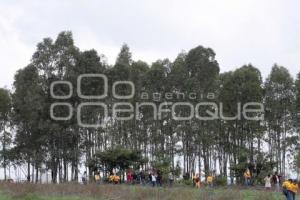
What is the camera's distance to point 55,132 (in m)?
60.4

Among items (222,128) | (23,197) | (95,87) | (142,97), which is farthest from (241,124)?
(23,197)

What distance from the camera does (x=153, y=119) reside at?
64562mm

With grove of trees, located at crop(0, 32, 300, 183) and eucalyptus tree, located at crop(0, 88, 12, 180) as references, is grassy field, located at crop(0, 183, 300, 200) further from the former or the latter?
eucalyptus tree, located at crop(0, 88, 12, 180)

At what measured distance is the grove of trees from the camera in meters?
61.2

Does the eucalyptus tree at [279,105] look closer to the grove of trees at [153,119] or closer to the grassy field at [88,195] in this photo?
the grove of trees at [153,119]

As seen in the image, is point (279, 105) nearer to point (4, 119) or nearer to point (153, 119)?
point (153, 119)

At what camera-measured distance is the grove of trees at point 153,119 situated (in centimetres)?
6119

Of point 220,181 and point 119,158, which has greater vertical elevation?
point 119,158

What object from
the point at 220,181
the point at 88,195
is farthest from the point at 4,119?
the point at 88,195

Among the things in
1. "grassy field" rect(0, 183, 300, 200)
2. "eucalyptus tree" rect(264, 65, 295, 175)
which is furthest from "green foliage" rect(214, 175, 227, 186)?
"grassy field" rect(0, 183, 300, 200)

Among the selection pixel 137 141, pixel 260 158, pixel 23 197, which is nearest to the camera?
pixel 23 197

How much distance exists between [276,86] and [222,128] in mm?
6618

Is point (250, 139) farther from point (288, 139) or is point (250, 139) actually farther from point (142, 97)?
point (142, 97)

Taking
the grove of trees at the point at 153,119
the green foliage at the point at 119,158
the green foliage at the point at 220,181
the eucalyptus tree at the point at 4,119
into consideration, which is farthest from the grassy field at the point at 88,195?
the eucalyptus tree at the point at 4,119
